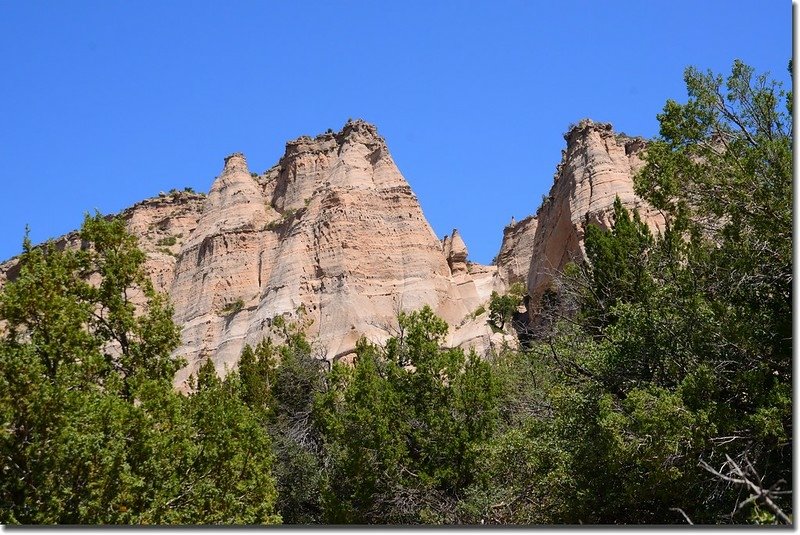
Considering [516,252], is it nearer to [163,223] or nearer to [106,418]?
[163,223]

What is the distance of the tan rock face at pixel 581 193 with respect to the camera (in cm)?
5028

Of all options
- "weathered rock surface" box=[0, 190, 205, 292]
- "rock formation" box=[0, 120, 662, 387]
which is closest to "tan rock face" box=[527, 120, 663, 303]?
"rock formation" box=[0, 120, 662, 387]

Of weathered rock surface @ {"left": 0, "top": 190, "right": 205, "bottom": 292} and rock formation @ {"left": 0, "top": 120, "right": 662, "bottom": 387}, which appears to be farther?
weathered rock surface @ {"left": 0, "top": 190, "right": 205, "bottom": 292}

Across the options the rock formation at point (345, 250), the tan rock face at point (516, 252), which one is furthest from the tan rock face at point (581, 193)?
the tan rock face at point (516, 252)

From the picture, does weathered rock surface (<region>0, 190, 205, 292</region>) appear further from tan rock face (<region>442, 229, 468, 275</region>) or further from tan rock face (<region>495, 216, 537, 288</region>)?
tan rock face (<region>495, 216, 537, 288</region>)

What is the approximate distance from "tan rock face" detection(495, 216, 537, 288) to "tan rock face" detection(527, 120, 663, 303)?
6483mm

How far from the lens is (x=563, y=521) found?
18594mm

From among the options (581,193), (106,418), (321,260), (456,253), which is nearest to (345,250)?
(321,260)

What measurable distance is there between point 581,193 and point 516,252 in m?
14.5

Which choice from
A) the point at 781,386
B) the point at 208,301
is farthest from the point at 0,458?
the point at 208,301

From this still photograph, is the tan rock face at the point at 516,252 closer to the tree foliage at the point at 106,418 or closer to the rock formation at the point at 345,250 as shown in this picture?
the rock formation at the point at 345,250

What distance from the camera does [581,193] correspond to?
5259cm

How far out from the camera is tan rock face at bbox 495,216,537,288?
65.0 m

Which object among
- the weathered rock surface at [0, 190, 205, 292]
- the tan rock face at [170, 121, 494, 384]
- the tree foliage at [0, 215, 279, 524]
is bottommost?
the tree foliage at [0, 215, 279, 524]
